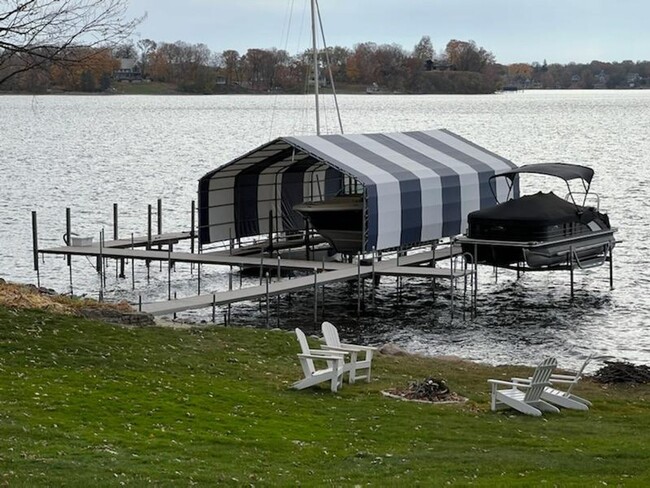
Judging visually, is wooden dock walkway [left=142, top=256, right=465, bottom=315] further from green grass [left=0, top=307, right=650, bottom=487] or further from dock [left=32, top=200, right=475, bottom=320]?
green grass [left=0, top=307, right=650, bottom=487]

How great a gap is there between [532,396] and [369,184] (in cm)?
2158

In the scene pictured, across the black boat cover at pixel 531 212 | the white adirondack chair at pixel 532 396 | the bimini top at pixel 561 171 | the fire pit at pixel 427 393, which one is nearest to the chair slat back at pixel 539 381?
the white adirondack chair at pixel 532 396

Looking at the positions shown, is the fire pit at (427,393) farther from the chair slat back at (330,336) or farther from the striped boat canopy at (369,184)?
the striped boat canopy at (369,184)

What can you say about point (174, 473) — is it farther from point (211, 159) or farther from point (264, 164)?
point (211, 159)

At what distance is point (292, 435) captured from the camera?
54.8 ft

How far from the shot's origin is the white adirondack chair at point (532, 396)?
65.2ft

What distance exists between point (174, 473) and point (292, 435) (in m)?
3.13

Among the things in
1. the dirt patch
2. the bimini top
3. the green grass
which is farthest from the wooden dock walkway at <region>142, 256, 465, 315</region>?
the green grass

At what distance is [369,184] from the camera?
4116 centimetres

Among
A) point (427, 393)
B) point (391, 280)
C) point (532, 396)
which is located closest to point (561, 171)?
point (391, 280)

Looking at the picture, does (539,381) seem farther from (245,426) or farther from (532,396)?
(245,426)

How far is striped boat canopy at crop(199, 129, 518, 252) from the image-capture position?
139 feet

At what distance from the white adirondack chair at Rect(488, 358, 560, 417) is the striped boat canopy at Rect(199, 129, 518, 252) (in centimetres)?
2129

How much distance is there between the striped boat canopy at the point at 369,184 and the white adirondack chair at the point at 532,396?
2129cm
